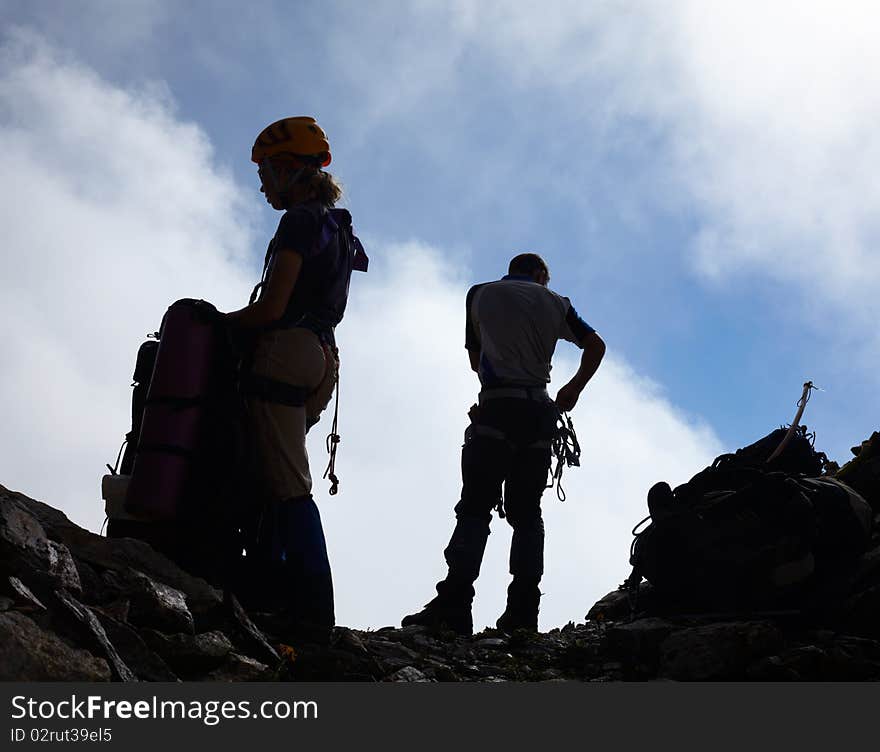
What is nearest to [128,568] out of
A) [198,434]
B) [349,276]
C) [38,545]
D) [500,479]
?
[38,545]

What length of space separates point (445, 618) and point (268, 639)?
280 cm

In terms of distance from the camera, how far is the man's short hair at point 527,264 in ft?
31.3

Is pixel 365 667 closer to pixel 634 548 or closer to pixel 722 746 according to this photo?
pixel 722 746

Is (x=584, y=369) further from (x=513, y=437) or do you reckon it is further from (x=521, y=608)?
(x=521, y=608)

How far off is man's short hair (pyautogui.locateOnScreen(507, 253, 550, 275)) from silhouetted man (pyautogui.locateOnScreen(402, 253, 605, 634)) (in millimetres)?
225

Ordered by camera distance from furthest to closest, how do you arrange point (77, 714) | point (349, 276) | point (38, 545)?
point (349, 276), point (38, 545), point (77, 714)

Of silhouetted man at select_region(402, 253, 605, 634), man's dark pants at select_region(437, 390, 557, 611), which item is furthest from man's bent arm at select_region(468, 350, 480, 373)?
man's dark pants at select_region(437, 390, 557, 611)

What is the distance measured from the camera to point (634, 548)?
853 cm

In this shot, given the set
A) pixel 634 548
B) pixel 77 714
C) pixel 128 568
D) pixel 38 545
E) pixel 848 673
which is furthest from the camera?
pixel 634 548

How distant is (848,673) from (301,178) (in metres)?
4.81

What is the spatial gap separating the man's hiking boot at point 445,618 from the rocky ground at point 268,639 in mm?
203

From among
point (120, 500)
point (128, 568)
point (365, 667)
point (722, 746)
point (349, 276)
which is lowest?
point (722, 746)

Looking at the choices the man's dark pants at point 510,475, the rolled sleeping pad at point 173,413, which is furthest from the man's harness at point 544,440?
the rolled sleeping pad at point 173,413

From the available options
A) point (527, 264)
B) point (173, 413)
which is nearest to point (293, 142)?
point (173, 413)
